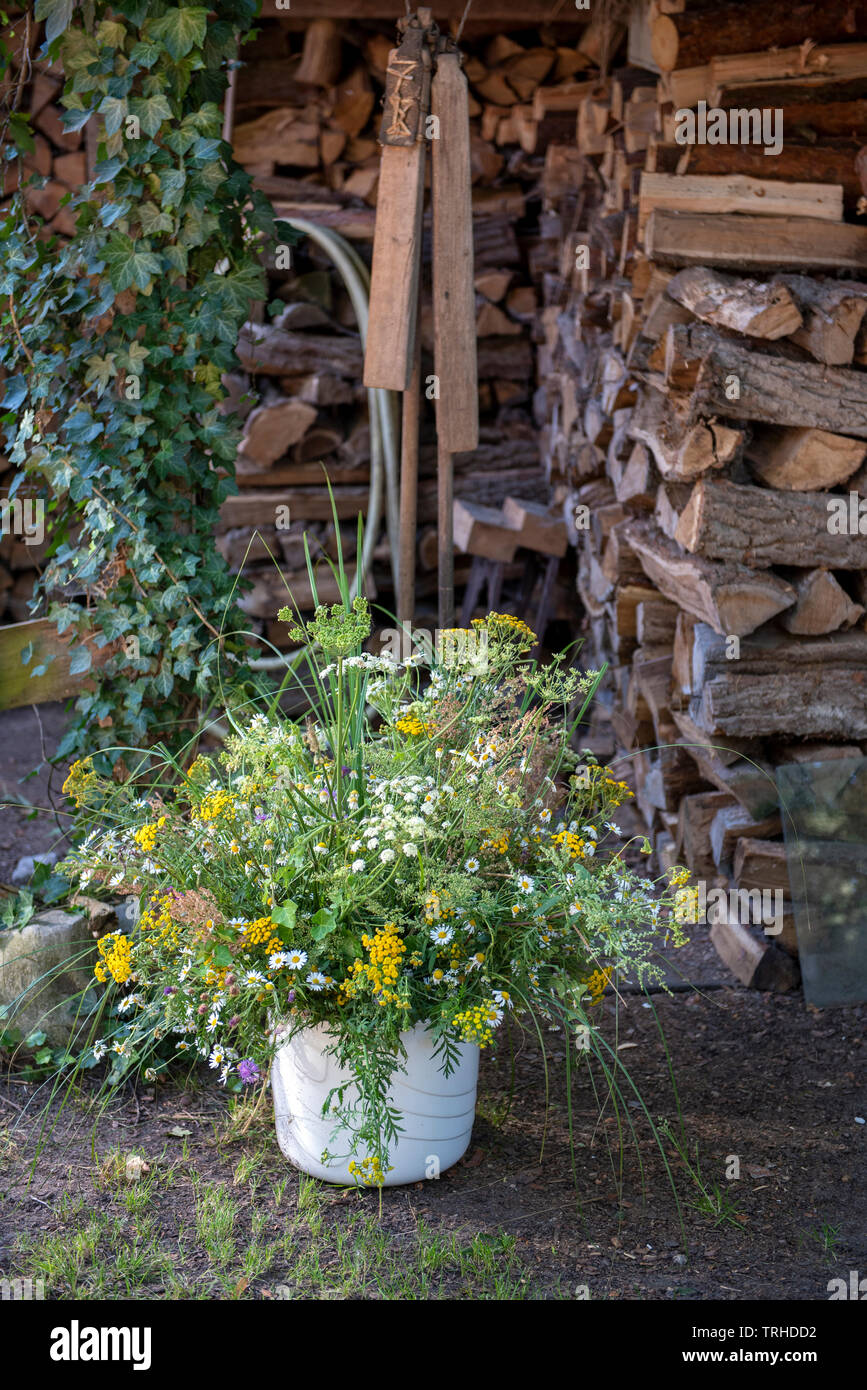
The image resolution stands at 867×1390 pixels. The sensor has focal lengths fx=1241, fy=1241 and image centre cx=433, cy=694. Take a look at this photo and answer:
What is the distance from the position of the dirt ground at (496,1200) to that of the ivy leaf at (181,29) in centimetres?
216

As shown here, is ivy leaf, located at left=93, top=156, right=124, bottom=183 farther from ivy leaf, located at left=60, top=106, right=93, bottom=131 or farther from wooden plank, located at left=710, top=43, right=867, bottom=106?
wooden plank, located at left=710, top=43, right=867, bottom=106

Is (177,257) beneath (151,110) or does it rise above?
beneath

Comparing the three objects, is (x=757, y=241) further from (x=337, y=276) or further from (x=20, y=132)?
(x=337, y=276)

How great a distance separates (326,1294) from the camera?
75.9 inches

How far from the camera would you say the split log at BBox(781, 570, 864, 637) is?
312cm

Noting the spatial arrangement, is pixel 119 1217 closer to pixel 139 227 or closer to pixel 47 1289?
pixel 47 1289

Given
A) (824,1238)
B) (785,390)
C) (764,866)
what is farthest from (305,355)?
(824,1238)

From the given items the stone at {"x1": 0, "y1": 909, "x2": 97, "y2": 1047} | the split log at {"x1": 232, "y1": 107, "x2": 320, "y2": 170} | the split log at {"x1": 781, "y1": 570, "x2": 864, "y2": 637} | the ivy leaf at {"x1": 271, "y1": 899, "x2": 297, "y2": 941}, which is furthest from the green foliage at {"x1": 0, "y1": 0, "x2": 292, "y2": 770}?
the split log at {"x1": 232, "y1": 107, "x2": 320, "y2": 170}

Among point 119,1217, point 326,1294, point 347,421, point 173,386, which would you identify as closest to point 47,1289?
point 119,1217

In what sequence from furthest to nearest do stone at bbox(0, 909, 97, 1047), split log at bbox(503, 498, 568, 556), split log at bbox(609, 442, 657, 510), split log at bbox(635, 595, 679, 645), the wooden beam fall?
split log at bbox(503, 498, 568, 556) → the wooden beam → split log at bbox(635, 595, 679, 645) → split log at bbox(609, 442, 657, 510) → stone at bbox(0, 909, 97, 1047)

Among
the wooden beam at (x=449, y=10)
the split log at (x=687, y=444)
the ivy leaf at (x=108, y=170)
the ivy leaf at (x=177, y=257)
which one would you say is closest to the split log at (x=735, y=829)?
the split log at (x=687, y=444)

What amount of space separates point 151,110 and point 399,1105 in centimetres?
206

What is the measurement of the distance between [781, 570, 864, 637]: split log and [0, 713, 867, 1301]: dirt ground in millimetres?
1073

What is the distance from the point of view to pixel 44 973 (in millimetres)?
2527
